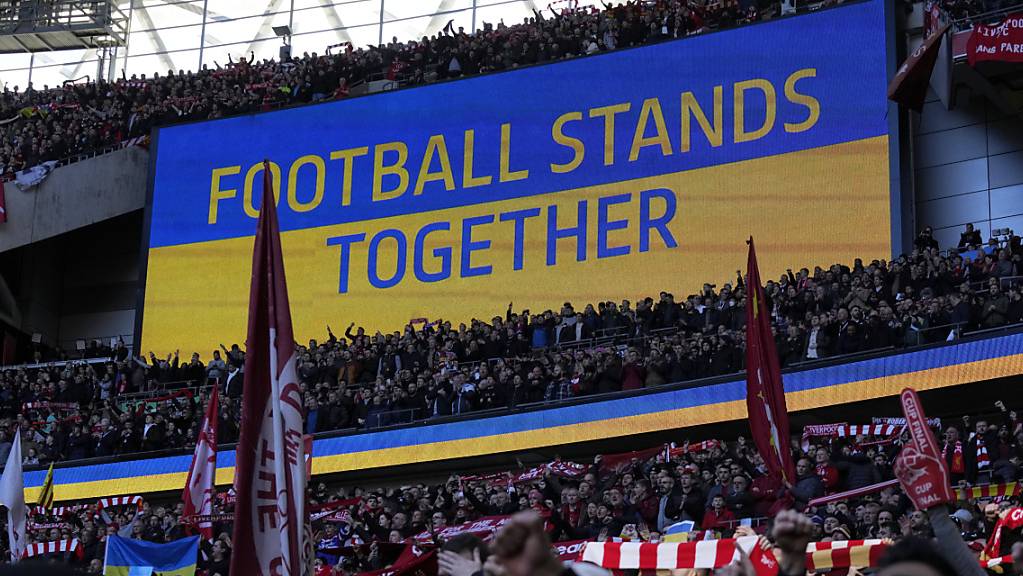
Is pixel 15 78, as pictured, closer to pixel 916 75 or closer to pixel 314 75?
pixel 314 75

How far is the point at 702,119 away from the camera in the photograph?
29141 millimetres

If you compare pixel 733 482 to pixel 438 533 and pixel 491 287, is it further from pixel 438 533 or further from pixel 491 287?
pixel 491 287

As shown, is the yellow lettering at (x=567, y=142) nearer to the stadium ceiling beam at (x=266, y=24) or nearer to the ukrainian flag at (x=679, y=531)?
the ukrainian flag at (x=679, y=531)

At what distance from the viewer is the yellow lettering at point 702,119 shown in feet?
94.8

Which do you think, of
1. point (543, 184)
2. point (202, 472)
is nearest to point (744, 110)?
point (543, 184)

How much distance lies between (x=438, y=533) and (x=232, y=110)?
64.6 feet

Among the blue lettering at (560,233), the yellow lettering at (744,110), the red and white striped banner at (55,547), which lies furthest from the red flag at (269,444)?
the blue lettering at (560,233)

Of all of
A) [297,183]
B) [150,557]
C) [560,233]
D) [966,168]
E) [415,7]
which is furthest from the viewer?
[415,7]

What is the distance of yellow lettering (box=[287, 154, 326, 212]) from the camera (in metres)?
33.6

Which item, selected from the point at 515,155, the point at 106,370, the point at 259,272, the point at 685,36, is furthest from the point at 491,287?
the point at 259,272

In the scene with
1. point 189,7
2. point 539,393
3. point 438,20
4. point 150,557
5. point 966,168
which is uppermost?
point 189,7

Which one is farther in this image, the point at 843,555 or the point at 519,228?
the point at 519,228

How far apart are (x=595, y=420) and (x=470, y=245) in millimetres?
8206

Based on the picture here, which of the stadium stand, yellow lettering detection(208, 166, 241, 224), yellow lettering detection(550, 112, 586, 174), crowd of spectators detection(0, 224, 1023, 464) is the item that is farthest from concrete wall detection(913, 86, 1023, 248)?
yellow lettering detection(208, 166, 241, 224)
